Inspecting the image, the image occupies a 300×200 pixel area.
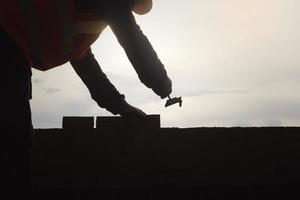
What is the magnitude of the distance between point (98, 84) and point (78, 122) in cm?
86

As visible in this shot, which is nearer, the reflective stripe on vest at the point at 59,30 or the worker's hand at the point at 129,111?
the reflective stripe on vest at the point at 59,30

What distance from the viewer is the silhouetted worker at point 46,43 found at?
1.58 metres

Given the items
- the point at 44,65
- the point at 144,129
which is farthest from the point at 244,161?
the point at 44,65

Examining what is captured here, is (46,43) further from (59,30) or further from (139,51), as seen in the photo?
(139,51)

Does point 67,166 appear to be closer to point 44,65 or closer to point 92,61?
point 92,61

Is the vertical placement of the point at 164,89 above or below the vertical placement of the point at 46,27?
below

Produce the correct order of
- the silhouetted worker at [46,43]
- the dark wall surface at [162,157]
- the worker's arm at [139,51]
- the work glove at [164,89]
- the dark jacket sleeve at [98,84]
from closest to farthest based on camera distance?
the silhouetted worker at [46,43] → the worker's arm at [139,51] → the work glove at [164,89] → the dark jacket sleeve at [98,84] → the dark wall surface at [162,157]

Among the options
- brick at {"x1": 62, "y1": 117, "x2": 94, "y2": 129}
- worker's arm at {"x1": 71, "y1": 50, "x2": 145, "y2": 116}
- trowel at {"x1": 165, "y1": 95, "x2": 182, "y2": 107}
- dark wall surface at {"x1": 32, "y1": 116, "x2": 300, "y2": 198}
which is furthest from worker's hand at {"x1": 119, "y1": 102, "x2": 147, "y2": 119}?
brick at {"x1": 62, "y1": 117, "x2": 94, "y2": 129}

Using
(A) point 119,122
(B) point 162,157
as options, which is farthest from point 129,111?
(B) point 162,157

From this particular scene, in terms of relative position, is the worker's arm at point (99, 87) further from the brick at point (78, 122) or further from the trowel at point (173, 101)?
the brick at point (78, 122)

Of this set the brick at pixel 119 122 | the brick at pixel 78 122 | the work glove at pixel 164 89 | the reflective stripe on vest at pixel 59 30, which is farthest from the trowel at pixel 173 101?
the brick at pixel 78 122

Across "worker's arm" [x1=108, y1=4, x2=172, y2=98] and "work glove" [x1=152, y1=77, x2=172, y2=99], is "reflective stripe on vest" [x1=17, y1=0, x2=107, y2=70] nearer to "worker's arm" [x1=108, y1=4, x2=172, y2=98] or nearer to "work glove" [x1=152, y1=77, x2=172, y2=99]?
"worker's arm" [x1=108, y1=4, x2=172, y2=98]

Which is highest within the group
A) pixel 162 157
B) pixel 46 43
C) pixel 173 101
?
pixel 46 43

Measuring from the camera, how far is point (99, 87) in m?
2.48
